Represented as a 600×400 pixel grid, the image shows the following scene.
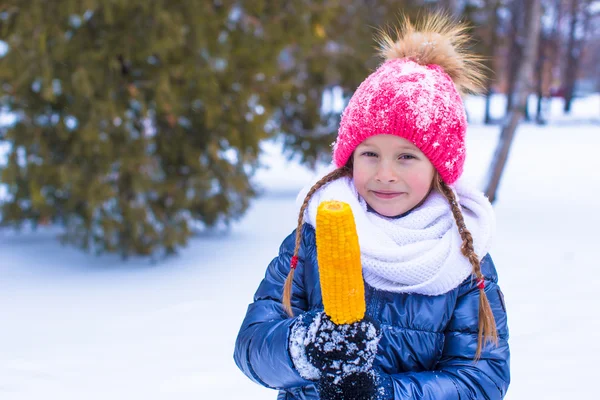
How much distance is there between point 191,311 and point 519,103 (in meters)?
6.48

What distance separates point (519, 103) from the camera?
930cm

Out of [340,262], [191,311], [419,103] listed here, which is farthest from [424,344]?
[191,311]

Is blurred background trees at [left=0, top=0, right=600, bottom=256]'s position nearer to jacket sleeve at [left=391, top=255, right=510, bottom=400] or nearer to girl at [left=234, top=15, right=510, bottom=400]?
girl at [left=234, top=15, right=510, bottom=400]

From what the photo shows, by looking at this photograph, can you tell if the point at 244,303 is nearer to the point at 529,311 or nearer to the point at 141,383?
the point at 141,383

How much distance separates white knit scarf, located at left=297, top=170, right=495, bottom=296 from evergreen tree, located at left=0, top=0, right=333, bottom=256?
4.49 metres

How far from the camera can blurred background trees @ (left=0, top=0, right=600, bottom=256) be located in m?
5.68

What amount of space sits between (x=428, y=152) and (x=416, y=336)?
505mm

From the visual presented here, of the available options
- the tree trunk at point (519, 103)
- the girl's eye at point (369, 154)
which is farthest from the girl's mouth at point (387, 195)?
the tree trunk at point (519, 103)

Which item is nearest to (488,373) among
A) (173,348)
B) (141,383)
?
(141,383)

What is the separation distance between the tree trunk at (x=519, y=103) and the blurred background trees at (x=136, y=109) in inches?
144

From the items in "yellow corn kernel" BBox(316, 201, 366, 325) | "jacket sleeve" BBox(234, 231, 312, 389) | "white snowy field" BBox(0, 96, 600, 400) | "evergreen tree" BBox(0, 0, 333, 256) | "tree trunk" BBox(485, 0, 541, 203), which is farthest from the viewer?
"tree trunk" BBox(485, 0, 541, 203)

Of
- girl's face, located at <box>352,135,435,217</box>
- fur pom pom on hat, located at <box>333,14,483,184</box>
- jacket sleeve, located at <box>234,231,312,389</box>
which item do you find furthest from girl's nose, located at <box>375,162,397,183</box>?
jacket sleeve, located at <box>234,231,312,389</box>

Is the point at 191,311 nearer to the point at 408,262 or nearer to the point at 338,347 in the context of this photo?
the point at 408,262

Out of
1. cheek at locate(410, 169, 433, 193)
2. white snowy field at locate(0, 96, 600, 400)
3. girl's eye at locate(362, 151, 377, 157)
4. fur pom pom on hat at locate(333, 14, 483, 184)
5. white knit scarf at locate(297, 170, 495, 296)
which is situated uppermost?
fur pom pom on hat at locate(333, 14, 483, 184)
